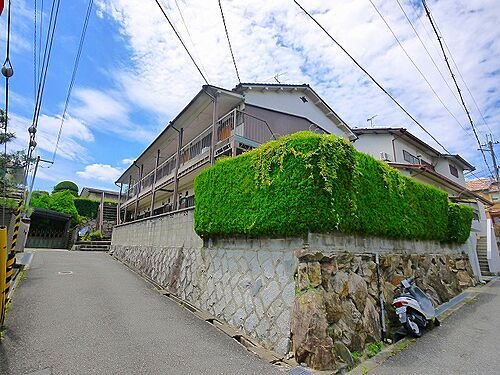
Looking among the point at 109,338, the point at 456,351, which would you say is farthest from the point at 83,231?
the point at 456,351

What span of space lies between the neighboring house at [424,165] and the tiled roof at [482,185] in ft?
41.3

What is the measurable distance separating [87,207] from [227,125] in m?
23.5

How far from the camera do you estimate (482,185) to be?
31797 mm

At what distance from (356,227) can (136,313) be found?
17.2 feet

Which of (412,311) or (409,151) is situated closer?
(412,311)

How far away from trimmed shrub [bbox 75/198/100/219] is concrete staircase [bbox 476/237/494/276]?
31243mm

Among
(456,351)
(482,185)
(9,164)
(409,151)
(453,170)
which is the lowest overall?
(456,351)

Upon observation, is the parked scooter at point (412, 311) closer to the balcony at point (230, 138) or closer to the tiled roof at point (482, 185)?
the balcony at point (230, 138)

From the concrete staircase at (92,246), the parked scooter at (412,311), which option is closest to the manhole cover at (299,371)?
the parked scooter at (412,311)

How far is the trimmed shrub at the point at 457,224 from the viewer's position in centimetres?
1019

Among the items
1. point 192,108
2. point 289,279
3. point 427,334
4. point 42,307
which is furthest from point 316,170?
point 192,108

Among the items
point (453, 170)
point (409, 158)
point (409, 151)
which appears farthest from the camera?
point (453, 170)

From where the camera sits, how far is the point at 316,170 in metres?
4.96

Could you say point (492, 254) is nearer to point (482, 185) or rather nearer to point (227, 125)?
point (227, 125)
